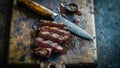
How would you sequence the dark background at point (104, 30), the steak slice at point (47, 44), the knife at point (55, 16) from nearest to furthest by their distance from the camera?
1. the steak slice at point (47, 44)
2. the knife at point (55, 16)
3. the dark background at point (104, 30)

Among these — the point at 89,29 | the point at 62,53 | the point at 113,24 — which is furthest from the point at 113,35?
the point at 62,53

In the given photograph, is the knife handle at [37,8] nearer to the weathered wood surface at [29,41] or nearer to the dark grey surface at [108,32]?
the weathered wood surface at [29,41]

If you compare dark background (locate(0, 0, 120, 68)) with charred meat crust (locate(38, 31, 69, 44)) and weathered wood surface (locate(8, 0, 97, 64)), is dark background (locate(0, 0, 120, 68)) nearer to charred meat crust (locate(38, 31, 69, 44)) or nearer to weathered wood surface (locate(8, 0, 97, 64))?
weathered wood surface (locate(8, 0, 97, 64))

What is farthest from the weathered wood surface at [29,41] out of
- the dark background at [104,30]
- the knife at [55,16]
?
the dark background at [104,30]

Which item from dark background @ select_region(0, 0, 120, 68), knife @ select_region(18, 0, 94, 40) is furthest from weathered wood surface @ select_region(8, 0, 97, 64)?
dark background @ select_region(0, 0, 120, 68)

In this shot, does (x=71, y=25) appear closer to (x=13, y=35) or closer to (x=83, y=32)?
(x=83, y=32)

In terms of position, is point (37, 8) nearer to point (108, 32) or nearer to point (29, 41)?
point (29, 41)

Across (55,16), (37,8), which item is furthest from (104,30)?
(37,8)
